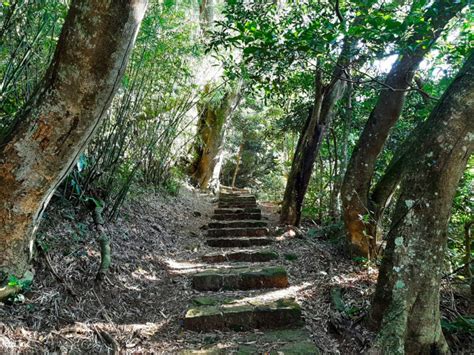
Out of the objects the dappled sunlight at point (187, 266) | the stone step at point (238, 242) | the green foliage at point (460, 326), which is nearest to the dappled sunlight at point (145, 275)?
the dappled sunlight at point (187, 266)

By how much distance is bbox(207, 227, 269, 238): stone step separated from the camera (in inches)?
212

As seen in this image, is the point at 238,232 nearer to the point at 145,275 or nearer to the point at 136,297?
the point at 145,275

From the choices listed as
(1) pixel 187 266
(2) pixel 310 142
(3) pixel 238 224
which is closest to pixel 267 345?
(1) pixel 187 266

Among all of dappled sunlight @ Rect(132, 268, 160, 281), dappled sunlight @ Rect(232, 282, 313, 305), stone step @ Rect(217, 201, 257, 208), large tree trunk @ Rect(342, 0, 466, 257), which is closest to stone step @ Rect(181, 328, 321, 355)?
dappled sunlight @ Rect(232, 282, 313, 305)

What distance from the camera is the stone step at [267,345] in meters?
2.28

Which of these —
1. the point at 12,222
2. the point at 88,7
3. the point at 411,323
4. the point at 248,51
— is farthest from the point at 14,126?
the point at 411,323

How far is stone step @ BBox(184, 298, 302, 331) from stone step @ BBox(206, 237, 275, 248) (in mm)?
2145

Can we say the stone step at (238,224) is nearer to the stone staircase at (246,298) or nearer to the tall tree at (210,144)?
the stone staircase at (246,298)

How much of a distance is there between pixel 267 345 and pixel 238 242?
8.54 ft

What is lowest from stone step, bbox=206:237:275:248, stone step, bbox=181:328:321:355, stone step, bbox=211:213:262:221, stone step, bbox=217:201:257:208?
stone step, bbox=181:328:321:355

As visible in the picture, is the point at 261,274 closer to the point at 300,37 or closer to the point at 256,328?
the point at 256,328

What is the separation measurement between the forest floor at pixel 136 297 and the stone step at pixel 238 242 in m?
0.66

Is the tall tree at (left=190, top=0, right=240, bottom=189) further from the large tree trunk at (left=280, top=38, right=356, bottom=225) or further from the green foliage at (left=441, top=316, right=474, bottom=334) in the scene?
the green foliage at (left=441, top=316, right=474, bottom=334)

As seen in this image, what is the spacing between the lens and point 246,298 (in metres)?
3.08
